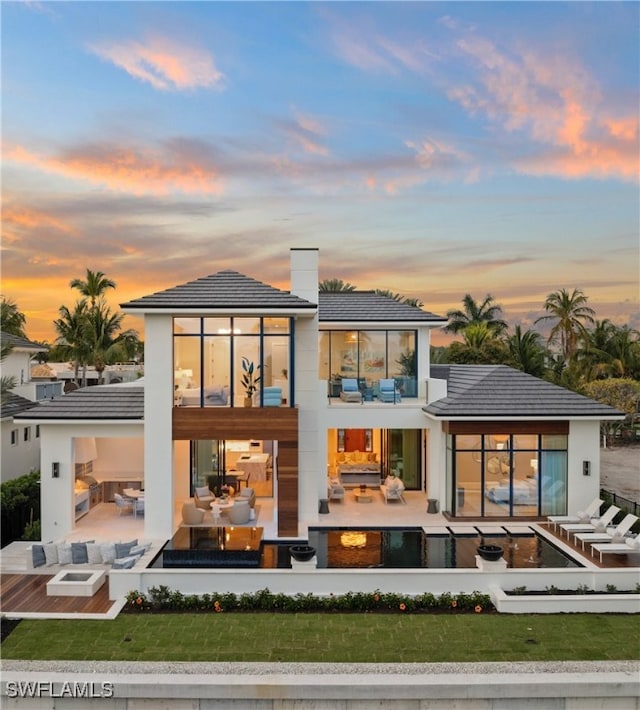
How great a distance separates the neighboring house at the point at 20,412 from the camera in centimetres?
2356

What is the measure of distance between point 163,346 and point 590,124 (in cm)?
2067

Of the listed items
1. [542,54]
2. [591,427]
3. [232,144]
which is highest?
[542,54]

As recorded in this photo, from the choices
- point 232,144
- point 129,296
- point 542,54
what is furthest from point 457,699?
point 129,296

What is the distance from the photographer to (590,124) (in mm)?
24812

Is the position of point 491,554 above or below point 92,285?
below

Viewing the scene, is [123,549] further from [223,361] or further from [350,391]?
[350,391]

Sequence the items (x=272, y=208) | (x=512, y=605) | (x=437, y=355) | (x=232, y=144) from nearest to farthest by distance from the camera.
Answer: (x=512, y=605) < (x=232, y=144) < (x=272, y=208) < (x=437, y=355)

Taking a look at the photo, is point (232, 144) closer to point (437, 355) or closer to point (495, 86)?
point (495, 86)

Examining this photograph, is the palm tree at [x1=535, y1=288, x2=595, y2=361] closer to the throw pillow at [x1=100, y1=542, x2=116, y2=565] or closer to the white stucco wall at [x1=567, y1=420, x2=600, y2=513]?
the white stucco wall at [x1=567, y1=420, x2=600, y2=513]

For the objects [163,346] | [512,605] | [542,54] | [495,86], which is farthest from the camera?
[495,86]

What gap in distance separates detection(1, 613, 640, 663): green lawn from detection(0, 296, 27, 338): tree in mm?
47441

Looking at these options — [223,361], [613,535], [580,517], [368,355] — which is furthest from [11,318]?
[613,535]

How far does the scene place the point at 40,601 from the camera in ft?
44.0

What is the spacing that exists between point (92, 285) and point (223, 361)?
36220 mm
